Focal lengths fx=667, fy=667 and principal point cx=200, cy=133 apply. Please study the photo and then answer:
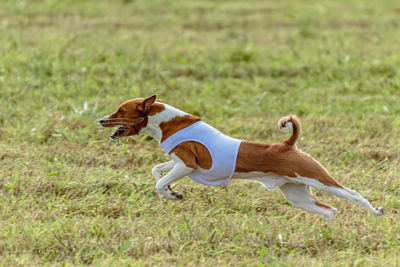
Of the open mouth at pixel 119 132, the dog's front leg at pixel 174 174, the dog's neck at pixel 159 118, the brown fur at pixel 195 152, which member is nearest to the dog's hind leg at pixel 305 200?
the brown fur at pixel 195 152

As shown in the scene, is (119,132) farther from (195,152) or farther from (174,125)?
(195,152)

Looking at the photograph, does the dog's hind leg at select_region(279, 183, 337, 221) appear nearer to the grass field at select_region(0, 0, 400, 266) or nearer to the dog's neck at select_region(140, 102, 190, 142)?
the grass field at select_region(0, 0, 400, 266)

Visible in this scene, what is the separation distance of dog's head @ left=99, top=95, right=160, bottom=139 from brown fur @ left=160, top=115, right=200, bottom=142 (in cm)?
16

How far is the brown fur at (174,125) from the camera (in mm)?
5223

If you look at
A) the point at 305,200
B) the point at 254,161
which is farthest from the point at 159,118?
the point at 305,200

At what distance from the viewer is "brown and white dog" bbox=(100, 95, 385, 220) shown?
4957 mm

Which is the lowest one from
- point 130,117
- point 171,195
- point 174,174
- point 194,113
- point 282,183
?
point 194,113

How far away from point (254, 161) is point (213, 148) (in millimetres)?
A: 334

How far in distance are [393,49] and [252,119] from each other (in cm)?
436

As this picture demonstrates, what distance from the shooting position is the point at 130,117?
5230mm

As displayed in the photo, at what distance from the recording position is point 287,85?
9.59 meters

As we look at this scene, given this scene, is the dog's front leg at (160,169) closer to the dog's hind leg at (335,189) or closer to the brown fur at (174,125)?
the brown fur at (174,125)

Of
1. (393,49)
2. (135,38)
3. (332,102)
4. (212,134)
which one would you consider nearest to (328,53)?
(393,49)

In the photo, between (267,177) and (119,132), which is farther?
(119,132)
